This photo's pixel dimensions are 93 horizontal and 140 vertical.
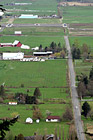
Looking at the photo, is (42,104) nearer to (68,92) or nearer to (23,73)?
(68,92)

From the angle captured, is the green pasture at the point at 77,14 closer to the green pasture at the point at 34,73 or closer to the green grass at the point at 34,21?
the green grass at the point at 34,21

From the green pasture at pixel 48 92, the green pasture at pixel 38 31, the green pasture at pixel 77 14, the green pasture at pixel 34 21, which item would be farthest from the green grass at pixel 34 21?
the green pasture at pixel 48 92

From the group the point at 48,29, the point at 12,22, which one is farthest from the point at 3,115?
the point at 12,22

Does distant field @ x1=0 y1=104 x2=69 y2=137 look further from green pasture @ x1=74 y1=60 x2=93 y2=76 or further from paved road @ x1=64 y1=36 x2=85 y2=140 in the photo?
green pasture @ x1=74 y1=60 x2=93 y2=76

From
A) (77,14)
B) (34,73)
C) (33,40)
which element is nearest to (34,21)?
(77,14)

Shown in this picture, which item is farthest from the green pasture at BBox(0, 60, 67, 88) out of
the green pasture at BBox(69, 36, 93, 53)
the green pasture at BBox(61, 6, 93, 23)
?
the green pasture at BBox(61, 6, 93, 23)
